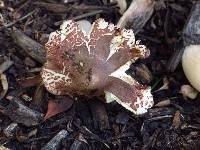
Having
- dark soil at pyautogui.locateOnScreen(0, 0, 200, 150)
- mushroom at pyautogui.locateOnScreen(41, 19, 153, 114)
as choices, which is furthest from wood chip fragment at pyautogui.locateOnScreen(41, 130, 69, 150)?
mushroom at pyautogui.locateOnScreen(41, 19, 153, 114)

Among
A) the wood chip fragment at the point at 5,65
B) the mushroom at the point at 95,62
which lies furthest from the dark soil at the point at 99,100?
the mushroom at the point at 95,62

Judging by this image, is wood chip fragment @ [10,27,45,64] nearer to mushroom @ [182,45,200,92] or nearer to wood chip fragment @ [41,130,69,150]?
wood chip fragment @ [41,130,69,150]

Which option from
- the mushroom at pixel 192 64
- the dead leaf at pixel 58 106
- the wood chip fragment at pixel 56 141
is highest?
the mushroom at pixel 192 64

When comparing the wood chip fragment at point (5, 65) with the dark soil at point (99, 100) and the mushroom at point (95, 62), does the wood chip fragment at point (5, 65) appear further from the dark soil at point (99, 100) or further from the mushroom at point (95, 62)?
the mushroom at point (95, 62)

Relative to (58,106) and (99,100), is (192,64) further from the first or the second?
(58,106)

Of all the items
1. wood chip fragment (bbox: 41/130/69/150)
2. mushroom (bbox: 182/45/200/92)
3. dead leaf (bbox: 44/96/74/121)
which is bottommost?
wood chip fragment (bbox: 41/130/69/150)

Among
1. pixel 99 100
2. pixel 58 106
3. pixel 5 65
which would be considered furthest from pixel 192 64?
pixel 5 65
